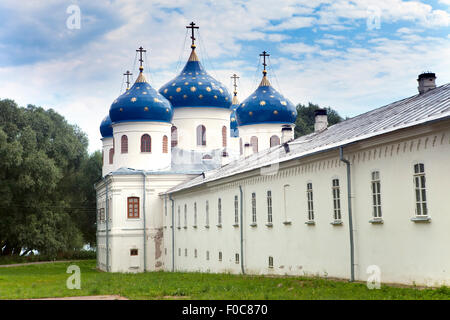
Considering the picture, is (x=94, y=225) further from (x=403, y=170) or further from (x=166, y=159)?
(x=403, y=170)

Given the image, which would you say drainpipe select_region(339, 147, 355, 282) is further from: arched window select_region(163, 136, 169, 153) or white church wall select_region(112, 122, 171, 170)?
arched window select_region(163, 136, 169, 153)

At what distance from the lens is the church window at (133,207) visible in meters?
39.1

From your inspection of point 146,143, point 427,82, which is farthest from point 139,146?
point 427,82

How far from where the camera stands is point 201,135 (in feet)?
141

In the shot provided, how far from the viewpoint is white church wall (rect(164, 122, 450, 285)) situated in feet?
44.9

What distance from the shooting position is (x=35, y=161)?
46.2 metres

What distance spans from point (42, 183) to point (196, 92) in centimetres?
1259

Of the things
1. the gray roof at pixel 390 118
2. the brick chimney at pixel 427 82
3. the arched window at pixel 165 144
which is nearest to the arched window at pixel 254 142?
the arched window at pixel 165 144

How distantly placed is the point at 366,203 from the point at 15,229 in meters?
34.5

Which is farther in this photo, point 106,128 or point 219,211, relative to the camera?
point 106,128

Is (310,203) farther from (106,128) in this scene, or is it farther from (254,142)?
(106,128)

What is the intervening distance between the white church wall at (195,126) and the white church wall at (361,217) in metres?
16.6

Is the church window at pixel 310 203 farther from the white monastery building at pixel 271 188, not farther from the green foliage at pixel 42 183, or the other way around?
the green foliage at pixel 42 183
